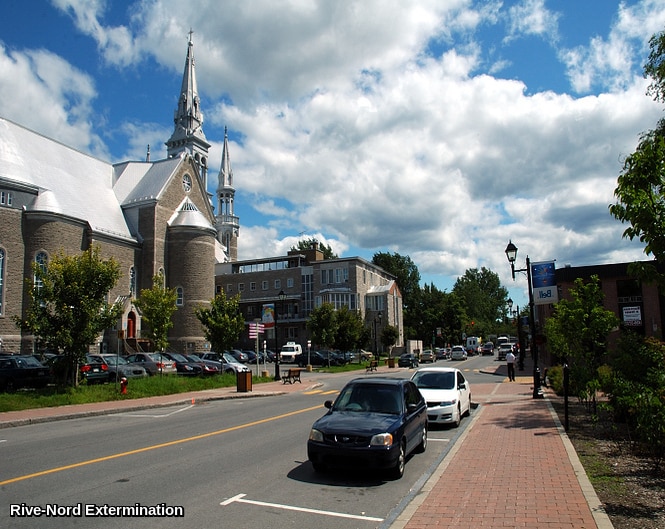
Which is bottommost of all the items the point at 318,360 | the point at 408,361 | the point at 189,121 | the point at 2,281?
the point at 408,361

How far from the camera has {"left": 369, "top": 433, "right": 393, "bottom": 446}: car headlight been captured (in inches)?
313

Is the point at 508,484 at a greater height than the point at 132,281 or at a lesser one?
lesser

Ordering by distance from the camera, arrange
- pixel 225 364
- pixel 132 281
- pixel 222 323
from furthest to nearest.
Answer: pixel 132 281 < pixel 225 364 < pixel 222 323

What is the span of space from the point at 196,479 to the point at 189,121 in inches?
3766

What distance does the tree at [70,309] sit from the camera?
20391mm

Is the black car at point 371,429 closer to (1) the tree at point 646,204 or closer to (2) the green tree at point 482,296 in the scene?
(1) the tree at point 646,204

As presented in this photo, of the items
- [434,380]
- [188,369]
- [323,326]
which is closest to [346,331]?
[323,326]

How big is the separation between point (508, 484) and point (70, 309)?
1819 cm

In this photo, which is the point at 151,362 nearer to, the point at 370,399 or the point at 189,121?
the point at 370,399

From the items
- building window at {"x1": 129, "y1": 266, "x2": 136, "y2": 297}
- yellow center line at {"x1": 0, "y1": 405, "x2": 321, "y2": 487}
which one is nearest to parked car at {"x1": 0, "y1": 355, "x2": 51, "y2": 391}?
yellow center line at {"x1": 0, "y1": 405, "x2": 321, "y2": 487}

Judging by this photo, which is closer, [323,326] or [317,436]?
[317,436]

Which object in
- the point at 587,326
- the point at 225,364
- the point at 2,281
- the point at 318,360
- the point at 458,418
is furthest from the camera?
the point at 318,360

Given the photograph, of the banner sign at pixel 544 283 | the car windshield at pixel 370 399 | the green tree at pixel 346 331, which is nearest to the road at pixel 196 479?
the car windshield at pixel 370 399

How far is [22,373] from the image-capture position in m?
21.8
